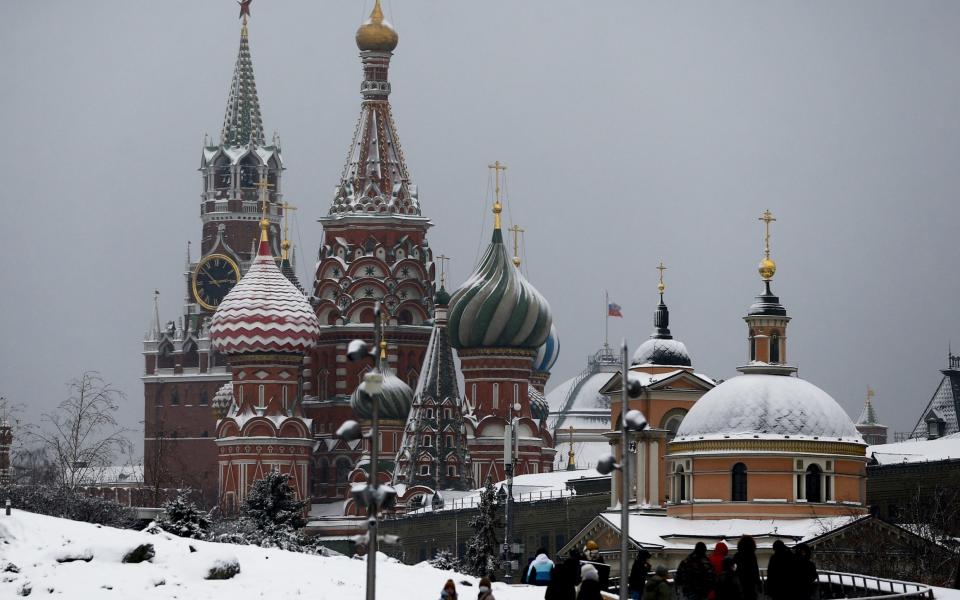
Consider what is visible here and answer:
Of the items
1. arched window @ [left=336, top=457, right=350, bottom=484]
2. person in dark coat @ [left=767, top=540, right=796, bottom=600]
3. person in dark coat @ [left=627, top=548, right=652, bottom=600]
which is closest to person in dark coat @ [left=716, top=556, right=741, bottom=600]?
person in dark coat @ [left=767, top=540, right=796, bottom=600]

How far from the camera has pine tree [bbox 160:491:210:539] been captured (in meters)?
45.0

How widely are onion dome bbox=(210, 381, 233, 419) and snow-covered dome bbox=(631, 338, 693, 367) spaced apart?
43483mm

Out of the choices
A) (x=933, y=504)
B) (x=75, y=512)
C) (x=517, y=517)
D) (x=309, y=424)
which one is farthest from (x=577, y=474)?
(x=75, y=512)

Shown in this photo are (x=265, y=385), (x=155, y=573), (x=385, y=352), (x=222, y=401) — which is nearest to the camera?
(x=155, y=573)

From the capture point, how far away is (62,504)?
56.5 metres

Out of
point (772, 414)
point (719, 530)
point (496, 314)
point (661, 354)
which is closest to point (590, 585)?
point (719, 530)

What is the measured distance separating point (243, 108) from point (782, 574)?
342ft

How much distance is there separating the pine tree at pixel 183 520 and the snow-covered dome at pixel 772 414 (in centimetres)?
1964

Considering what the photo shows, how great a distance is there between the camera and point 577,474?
9125 centimetres

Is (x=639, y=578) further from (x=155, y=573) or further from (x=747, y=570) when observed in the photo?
(x=155, y=573)

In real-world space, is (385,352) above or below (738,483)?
above

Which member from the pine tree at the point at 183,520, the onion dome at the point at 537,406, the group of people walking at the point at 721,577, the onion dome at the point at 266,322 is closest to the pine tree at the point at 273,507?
the pine tree at the point at 183,520

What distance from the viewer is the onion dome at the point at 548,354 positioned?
109m

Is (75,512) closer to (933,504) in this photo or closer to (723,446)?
(723,446)
